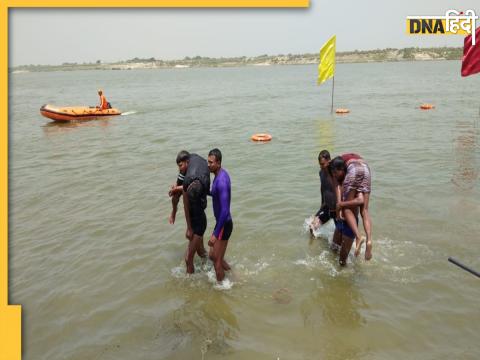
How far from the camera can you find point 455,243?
6750 millimetres

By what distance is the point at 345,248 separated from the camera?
233 inches

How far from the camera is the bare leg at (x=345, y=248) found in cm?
579

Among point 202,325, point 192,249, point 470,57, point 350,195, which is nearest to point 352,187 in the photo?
point 350,195

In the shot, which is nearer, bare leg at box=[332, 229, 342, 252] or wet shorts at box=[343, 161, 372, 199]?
wet shorts at box=[343, 161, 372, 199]

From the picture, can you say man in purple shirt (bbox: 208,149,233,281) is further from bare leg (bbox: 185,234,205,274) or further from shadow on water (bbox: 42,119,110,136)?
shadow on water (bbox: 42,119,110,136)

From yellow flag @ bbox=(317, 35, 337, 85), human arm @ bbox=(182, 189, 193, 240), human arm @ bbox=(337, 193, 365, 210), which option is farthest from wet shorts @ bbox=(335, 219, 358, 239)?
yellow flag @ bbox=(317, 35, 337, 85)

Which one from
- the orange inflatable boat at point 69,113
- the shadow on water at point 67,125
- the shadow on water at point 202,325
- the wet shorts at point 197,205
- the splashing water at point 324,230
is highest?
the orange inflatable boat at point 69,113

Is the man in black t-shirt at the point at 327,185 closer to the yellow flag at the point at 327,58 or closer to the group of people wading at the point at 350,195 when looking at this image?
the group of people wading at the point at 350,195

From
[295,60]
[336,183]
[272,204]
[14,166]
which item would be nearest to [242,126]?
[14,166]

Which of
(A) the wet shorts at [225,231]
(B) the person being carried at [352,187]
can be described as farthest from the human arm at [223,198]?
(B) the person being carried at [352,187]

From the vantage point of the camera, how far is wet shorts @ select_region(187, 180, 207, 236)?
17.1 ft

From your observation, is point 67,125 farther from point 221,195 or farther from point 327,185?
point 221,195

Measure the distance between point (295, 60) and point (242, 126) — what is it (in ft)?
467

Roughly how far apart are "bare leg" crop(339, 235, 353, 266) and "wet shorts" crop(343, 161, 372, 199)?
2.63ft
